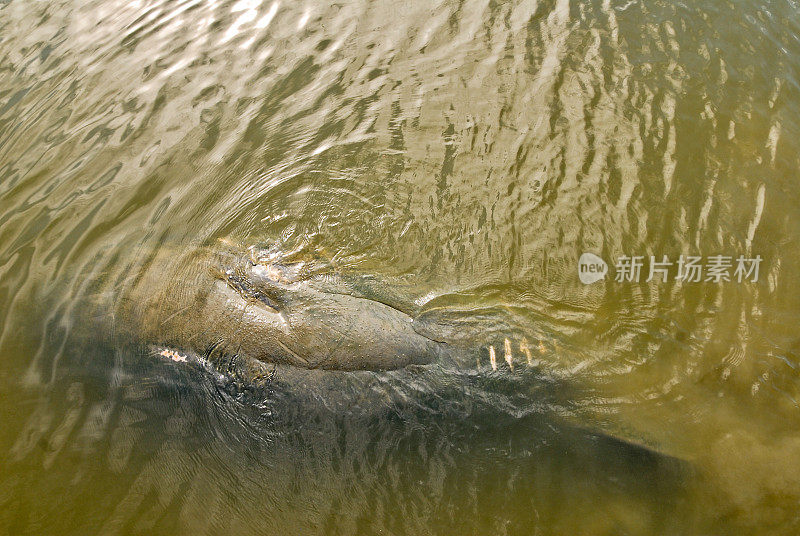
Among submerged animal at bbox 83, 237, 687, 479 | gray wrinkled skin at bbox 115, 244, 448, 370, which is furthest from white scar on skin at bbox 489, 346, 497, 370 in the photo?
gray wrinkled skin at bbox 115, 244, 448, 370

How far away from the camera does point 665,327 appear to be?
3.64 m

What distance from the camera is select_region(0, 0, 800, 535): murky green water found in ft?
10.4

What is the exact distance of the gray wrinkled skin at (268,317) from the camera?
11.0 feet

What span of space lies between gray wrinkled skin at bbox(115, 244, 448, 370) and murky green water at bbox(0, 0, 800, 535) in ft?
0.56

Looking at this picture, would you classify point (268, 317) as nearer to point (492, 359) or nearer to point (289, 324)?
point (289, 324)

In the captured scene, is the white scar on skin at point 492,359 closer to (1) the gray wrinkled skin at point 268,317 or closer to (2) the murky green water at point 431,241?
(2) the murky green water at point 431,241

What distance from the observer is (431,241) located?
4.11 metres

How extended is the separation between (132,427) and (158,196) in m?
1.96

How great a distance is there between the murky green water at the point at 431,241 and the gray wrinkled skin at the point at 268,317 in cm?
17

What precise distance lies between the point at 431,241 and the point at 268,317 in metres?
1.30

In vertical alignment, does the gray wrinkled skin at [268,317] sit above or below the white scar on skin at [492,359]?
above

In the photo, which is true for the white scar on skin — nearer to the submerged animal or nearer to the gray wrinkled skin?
the submerged animal

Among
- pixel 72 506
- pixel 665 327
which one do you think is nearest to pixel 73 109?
pixel 72 506

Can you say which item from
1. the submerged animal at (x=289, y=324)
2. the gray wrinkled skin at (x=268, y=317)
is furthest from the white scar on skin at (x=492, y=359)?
the gray wrinkled skin at (x=268, y=317)
